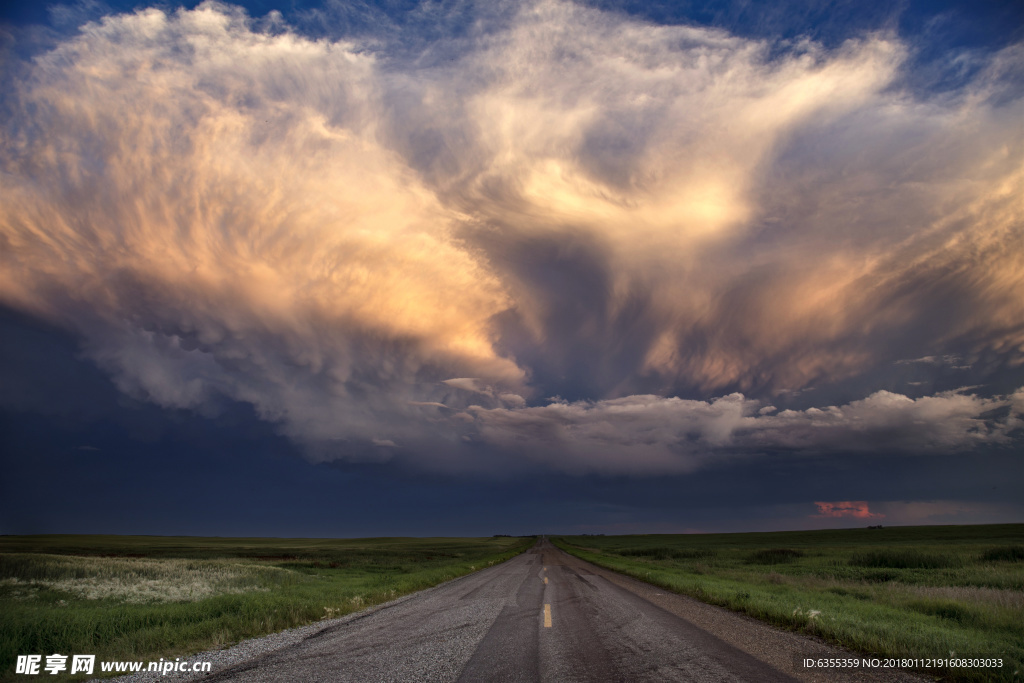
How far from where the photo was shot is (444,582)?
25031mm

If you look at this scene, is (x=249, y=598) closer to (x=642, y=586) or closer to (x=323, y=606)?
(x=323, y=606)

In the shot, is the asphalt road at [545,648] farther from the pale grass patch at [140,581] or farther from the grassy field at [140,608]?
the pale grass patch at [140,581]

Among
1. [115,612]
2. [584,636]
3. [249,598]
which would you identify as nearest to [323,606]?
[249,598]

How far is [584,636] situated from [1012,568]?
40019 mm

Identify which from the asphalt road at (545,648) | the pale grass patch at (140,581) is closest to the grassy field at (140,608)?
the pale grass patch at (140,581)

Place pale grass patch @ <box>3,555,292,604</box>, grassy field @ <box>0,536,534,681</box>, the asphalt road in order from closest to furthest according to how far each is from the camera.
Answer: the asphalt road → grassy field @ <box>0,536,534,681</box> → pale grass patch @ <box>3,555,292,604</box>

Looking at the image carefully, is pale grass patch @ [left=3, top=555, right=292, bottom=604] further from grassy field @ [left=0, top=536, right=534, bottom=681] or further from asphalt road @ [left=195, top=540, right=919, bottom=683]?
asphalt road @ [left=195, top=540, right=919, bottom=683]

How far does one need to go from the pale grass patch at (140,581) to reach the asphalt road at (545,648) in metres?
9.68

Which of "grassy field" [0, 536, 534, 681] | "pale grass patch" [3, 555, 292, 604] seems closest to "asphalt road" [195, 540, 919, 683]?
"grassy field" [0, 536, 534, 681]

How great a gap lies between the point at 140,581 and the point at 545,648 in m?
21.8

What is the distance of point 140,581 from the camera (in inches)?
842

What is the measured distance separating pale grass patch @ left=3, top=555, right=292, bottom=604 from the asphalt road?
9.68m

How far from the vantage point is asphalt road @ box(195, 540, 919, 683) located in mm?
7250

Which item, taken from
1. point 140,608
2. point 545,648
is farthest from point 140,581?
point 545,648
